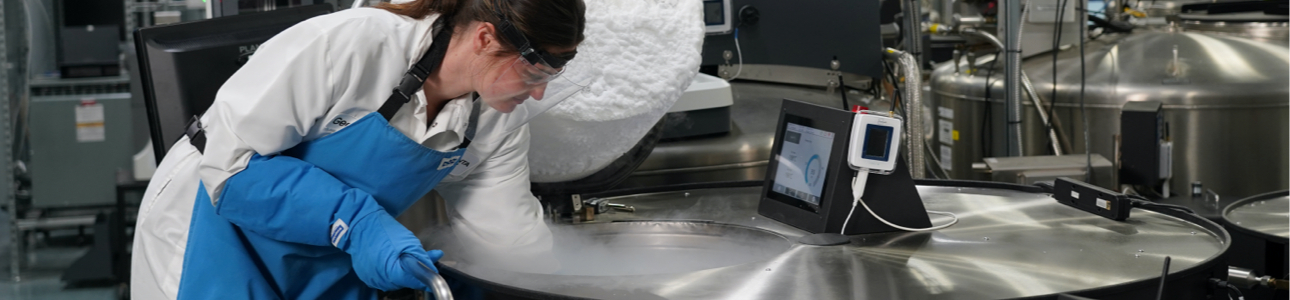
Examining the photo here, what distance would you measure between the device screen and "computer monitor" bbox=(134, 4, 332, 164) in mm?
991

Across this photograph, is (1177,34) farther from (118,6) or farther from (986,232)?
(118,6)

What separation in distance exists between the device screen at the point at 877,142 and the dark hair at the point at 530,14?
47 centimetres

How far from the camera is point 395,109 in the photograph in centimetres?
135

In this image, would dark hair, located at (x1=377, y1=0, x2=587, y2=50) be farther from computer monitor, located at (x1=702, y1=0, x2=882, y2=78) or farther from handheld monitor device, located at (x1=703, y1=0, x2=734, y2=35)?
computer monitor, located at (x1=702, y1=0, x2=882, y2=78)

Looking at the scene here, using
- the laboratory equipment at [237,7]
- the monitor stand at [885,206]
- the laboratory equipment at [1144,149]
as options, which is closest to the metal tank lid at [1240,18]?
the laboratory equipment at [1144,149]

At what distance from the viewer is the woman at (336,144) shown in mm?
1270

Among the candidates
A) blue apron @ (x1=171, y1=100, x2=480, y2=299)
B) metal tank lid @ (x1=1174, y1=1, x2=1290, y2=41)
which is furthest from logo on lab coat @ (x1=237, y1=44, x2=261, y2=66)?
metal tank lid @ (x1=1174, y1=1, x2=1290, y2=41)

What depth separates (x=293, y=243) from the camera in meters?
1.38

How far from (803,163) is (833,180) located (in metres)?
0.11

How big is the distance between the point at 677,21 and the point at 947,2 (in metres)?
2.51

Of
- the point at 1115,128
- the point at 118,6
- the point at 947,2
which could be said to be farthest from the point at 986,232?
the point at 118,6

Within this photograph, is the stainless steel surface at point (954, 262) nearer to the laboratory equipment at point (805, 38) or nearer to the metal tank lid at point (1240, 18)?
the laboratory equipment at point (805, 38)

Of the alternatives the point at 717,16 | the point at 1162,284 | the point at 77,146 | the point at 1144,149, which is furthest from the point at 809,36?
the point at 77,146

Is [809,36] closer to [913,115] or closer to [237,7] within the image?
[913,115]
